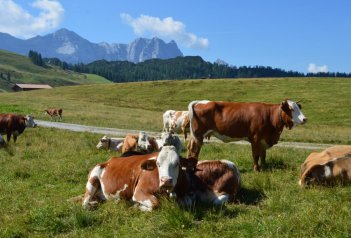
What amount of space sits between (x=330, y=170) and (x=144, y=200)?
3926mm

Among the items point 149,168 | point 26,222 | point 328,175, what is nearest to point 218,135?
point 328,175

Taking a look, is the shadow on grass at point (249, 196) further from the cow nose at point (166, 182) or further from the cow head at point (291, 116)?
the cow head at point (291, 116)

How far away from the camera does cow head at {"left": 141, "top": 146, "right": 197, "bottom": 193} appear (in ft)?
25.3

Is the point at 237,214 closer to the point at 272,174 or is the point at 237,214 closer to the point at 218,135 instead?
the point at 272,174

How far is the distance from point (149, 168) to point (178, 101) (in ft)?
237

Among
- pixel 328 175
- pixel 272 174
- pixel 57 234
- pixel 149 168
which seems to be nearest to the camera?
pixel 57 234

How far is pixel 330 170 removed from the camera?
9391 mm

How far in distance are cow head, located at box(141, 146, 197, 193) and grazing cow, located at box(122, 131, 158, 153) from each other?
31.0 feet

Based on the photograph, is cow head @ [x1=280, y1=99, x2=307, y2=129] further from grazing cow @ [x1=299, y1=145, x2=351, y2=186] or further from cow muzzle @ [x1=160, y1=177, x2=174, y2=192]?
cow muzzle @ [x1=160, y1=177, x2=174, y2=192]

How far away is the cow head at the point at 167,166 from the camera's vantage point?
25.3 feet

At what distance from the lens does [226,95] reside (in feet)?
278

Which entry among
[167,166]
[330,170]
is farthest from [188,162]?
[330,170]

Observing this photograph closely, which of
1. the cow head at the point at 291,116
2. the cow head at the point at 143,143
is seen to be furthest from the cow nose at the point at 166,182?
the cow head at the point at 143,143

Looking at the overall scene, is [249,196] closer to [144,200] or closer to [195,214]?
[195,214]
